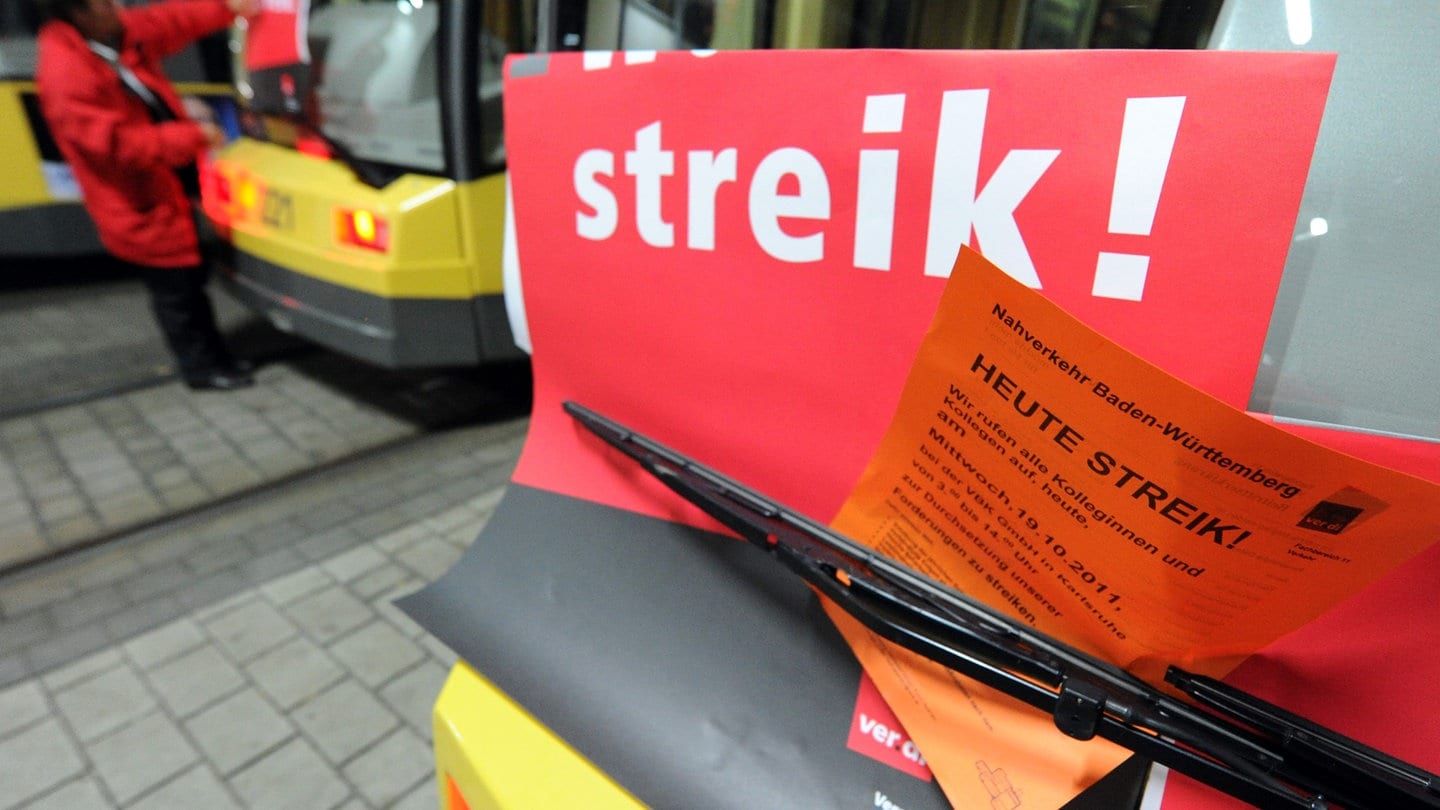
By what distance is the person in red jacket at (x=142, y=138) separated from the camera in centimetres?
340

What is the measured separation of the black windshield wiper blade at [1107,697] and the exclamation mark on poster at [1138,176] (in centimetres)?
33

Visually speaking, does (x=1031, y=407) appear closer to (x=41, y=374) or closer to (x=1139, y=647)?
(x=1139, y=647)

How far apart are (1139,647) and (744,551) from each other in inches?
17.4

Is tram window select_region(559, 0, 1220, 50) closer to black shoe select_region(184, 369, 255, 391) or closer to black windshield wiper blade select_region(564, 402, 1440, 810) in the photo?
black windshield wiper blade select_region(564, 402, 1440, 810)

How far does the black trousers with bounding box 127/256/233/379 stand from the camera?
4.05m

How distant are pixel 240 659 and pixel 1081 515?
260 cm

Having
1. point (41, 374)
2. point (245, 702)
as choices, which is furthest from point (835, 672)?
point (41, 374)

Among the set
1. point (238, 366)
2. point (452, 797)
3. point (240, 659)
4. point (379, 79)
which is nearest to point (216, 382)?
point (238, 366)

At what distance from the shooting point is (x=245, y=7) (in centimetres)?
364

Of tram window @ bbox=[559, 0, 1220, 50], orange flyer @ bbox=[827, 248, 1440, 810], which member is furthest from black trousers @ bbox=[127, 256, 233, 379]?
orange flyer @ bbox=[827, 248, 1440, 810]

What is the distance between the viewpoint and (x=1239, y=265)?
58 centimetres

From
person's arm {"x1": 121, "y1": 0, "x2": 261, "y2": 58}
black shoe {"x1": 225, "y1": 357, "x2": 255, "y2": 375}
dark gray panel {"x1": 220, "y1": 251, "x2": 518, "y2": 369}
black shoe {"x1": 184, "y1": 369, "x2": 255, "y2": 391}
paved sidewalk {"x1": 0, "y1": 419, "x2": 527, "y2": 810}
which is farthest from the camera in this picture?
black shoe {"x1": 225, "y1": 357, "x2": 255, "y2": 375}

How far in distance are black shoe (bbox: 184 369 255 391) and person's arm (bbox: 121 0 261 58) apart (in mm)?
1711

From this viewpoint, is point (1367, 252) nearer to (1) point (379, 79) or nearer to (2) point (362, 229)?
(2) point (362, 229)
